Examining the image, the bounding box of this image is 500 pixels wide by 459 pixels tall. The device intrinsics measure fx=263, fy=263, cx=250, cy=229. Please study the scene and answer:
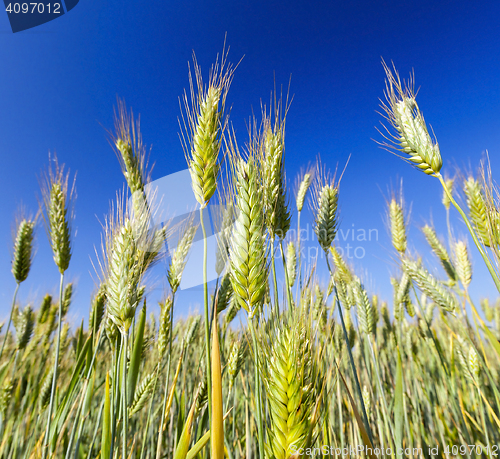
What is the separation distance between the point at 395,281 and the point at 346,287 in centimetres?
195

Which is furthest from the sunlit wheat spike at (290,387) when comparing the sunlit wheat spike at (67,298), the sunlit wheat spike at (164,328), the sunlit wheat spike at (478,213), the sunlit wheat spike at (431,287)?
the sunlit wheat spike at (67,298)

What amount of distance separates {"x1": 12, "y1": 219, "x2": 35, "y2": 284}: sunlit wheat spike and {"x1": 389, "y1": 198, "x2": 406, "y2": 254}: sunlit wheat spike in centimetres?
410

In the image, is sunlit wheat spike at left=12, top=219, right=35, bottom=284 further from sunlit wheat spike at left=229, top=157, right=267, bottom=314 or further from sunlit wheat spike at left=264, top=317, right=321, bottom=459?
sunlit wheat spike at left=264, top=317, right=321, bottom=459

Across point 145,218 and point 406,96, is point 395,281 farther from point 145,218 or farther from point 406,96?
point 145,218

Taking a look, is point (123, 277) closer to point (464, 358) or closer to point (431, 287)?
point (431, 287)

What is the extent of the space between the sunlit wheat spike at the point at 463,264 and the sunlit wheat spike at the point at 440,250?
331 millimetres

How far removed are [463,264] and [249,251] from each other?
375cm

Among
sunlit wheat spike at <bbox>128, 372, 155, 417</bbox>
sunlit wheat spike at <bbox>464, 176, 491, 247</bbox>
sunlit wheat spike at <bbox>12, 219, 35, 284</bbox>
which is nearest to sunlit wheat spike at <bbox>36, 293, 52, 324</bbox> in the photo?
sunlit wheat spike at <bbox>12, 219, 35, 284</bbox>

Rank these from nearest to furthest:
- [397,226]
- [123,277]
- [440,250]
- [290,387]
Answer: [290,387], [123,277], [397,226], [440,250]

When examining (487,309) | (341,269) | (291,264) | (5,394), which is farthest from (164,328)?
(487,309)

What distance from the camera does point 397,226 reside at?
3320 millimetres

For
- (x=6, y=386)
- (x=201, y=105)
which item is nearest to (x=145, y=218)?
(x=201, y=105)

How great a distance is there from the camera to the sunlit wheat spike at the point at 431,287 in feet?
8.81

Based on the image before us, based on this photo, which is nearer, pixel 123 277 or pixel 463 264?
pixel 123 277
